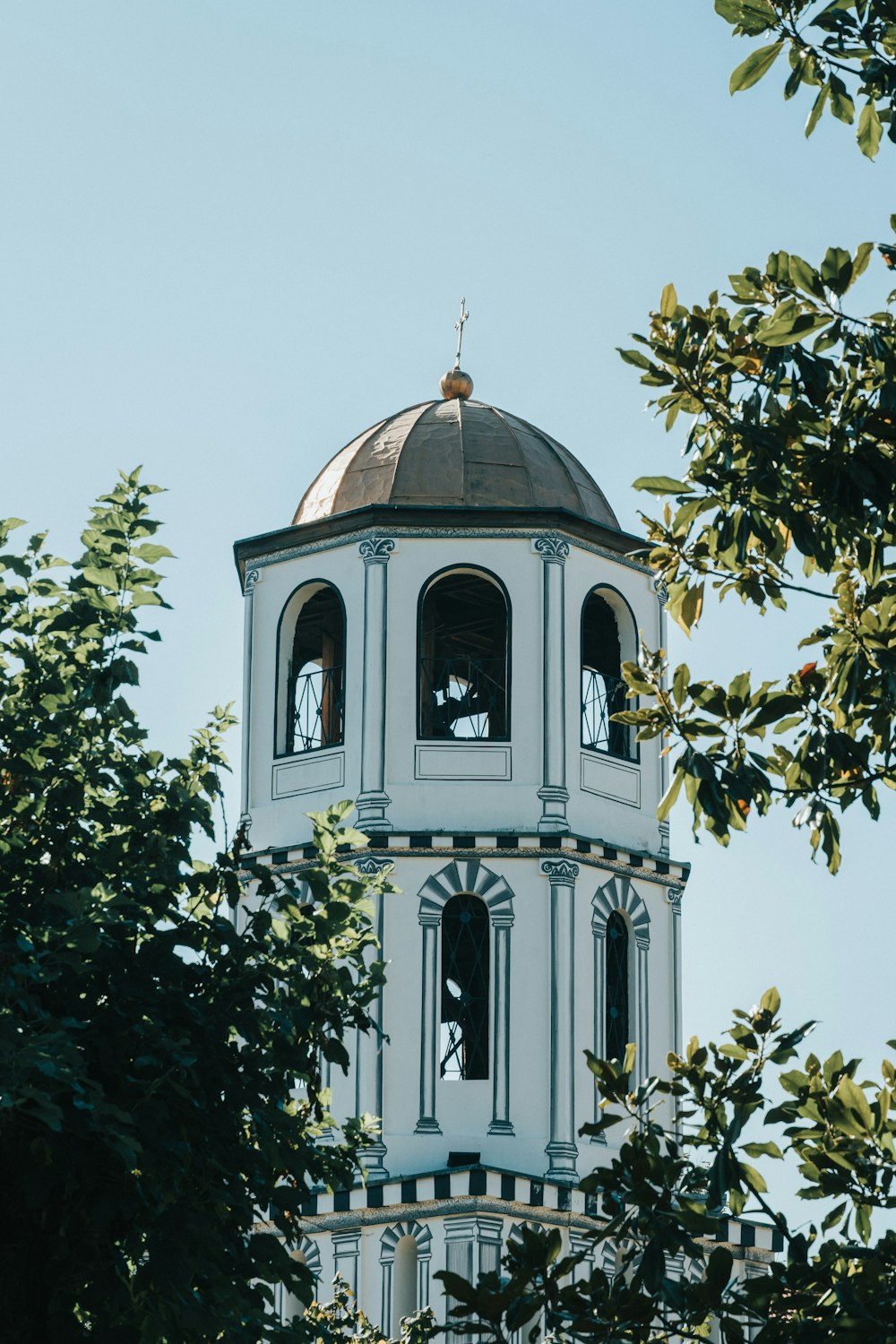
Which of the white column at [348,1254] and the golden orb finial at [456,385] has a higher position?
the golden orb finial at [456,385]

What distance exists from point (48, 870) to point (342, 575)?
16.8m

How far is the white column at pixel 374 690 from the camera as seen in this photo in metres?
28.1

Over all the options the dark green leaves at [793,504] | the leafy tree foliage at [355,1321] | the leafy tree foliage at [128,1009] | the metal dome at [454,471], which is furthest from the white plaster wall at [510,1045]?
the dark green leaves at [793,504]

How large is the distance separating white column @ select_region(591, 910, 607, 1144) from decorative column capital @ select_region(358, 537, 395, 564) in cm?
462

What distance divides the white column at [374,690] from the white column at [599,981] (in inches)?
102

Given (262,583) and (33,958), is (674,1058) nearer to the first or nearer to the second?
(33,958)

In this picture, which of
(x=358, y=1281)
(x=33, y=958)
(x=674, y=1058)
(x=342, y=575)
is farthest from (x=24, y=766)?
(x=342, y=575)

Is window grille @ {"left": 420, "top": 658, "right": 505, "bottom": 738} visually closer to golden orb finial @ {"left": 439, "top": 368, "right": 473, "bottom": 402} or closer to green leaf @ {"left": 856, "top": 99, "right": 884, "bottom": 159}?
golden orb finial @ {"left": 439, "top": 368, "right": 473, "bottom": 402}

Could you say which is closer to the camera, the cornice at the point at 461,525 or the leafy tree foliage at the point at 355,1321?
the leafy tree foliage at the point at 355,1321

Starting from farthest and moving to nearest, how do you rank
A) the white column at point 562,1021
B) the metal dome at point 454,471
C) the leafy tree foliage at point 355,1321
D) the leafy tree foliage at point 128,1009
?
the metal dome at point 454,471 → the white column at point 562,1021 → the leafy tree foliage at point 355,1321 → the leafy tree foliage at point 128,1009

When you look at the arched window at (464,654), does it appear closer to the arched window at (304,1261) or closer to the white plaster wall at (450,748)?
the white plaster wall at (450,748)

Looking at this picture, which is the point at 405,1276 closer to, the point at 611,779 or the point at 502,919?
the point at 502,919

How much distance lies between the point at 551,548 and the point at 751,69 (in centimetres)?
1962

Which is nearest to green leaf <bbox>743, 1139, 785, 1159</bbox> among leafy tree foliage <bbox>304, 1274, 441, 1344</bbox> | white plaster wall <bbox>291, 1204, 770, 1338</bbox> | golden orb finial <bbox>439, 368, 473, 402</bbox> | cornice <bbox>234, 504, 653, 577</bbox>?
leafy tree foliage <bbox>304, 1274, 441, 1344</bbox>
